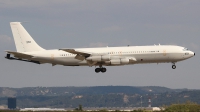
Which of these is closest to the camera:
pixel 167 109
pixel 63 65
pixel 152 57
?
pixel 167 109

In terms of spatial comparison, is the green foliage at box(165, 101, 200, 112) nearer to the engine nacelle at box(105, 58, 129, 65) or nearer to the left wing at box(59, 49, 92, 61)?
the engine nacelle at box(105, 58, 129, 65)

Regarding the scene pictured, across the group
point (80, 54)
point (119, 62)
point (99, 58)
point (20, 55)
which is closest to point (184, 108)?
point (119, 62)

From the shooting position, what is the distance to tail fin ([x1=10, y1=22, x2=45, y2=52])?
374 ft

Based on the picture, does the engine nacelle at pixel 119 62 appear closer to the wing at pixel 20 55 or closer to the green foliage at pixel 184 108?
the wing at pixel 20 55

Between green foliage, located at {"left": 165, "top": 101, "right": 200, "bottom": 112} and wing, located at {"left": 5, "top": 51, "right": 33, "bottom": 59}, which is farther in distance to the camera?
wing, located at {"left": 5, "top": 51, "right": 33, "bottom": 59}

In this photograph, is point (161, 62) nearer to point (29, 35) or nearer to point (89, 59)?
point (89, 59)

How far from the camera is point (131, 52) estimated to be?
345ft

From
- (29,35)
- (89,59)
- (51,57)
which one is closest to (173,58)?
(89,59)

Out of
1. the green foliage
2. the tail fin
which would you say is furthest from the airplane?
the green foliage

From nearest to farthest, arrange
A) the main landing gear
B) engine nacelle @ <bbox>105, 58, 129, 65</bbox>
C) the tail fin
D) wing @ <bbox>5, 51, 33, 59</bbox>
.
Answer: engine nacelle @ <bbox>105, 58, 129, 65</bbox>, wing @ <bbox>5, 51, 33, 59</bbox>, the main landing gear, the tail fin

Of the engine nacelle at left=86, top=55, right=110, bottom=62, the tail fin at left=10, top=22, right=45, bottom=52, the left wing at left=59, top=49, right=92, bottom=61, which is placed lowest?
the engine nacelle at left=86, top=55, right=110, bottom=62

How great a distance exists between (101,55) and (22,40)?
19870mm

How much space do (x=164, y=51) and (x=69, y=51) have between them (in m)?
19.2

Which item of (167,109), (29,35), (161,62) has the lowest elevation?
(167,109)
